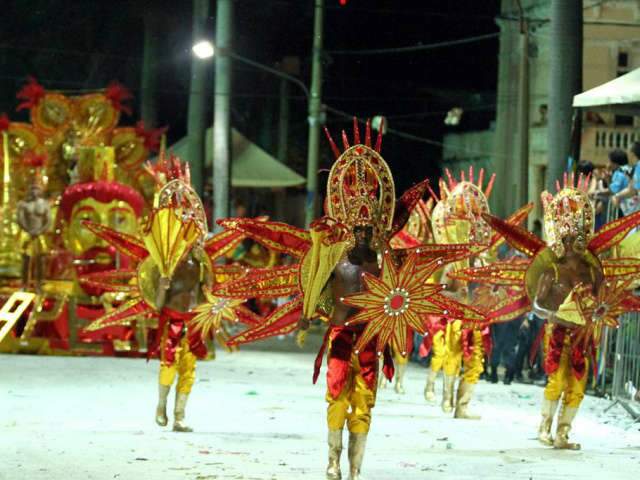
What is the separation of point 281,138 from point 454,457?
3315 cm

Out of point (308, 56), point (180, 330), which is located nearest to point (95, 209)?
point (180, 330)

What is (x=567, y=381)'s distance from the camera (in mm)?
14023

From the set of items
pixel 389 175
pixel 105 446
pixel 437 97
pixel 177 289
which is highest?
pixel 437 97

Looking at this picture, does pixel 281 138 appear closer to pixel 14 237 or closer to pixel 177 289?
pixel 14 237

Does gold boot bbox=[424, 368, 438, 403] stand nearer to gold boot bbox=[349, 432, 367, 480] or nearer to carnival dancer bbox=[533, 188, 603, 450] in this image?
carnival dancer bbox=[533, 188, 603, 450]

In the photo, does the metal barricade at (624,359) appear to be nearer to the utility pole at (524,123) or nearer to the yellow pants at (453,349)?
the yellow pants at (453,349)

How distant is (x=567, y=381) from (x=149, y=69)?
24677 mm

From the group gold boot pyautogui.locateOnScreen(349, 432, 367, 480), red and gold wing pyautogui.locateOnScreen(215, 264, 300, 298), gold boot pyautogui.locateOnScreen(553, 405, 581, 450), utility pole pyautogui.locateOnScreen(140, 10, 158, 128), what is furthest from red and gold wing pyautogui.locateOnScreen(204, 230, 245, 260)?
utility pole pyautogui.locateOnScreen(140, 10, 158, 128)

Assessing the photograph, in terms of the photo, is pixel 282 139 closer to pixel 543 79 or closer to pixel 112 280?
pixel 543 79

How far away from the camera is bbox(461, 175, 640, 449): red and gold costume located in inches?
548

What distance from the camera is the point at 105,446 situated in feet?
42.8

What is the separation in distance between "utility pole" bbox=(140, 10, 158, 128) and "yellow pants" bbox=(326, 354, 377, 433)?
2646cm

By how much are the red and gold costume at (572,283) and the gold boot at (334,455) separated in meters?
3.02

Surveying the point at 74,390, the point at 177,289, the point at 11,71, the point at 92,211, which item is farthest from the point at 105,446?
the point at 11,71
